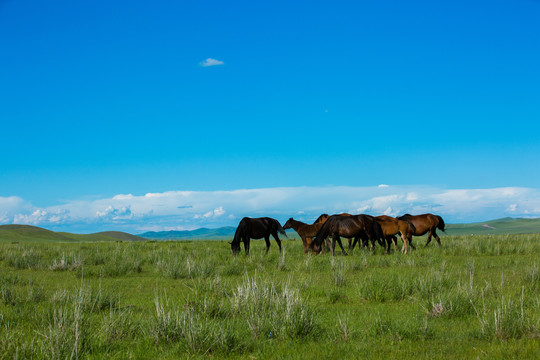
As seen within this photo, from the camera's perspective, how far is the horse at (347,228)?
58.7ft

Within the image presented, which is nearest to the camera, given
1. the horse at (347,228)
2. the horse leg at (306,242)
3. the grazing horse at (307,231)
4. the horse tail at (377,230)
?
the horse at (347,228)

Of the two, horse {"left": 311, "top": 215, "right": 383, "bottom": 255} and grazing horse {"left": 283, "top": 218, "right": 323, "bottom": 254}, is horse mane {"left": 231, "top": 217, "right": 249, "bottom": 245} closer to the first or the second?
grazing horse {"left": 283, "top": 218, "right": 323, "bottom": 254}

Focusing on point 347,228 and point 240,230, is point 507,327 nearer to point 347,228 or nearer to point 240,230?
point 347,228

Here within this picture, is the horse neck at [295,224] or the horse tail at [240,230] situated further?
the horse neck at [295,224]

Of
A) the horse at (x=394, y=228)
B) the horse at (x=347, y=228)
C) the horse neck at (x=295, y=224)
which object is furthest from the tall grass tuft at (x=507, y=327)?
the horse neck at (x=295, y=224)

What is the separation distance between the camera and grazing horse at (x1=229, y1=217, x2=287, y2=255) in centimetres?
1941

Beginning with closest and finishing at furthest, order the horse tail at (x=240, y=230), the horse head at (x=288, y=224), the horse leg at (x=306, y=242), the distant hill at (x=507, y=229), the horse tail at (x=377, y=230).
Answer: the horse tail at (x=377, y=230)
the horse leg at (x=306, y=242)
the horse tail at (x=240, y=230)
the horse head at (x=288, y=224)
the distant hill at (x=507, y=229)

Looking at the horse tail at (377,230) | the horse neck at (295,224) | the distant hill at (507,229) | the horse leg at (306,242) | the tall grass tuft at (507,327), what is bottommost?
the distant hill at (507,229)

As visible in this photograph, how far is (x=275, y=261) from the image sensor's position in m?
16.5

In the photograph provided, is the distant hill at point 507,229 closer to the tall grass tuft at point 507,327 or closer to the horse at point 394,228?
the horse at point 394,228


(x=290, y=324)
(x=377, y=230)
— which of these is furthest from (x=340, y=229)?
(x=290, y=324)

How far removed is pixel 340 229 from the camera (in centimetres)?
1794

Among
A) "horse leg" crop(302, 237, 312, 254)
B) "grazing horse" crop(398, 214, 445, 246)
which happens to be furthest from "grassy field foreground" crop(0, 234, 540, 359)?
"grazing horse" crop(398, 214, 445, 246)

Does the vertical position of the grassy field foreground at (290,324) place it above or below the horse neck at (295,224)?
below
